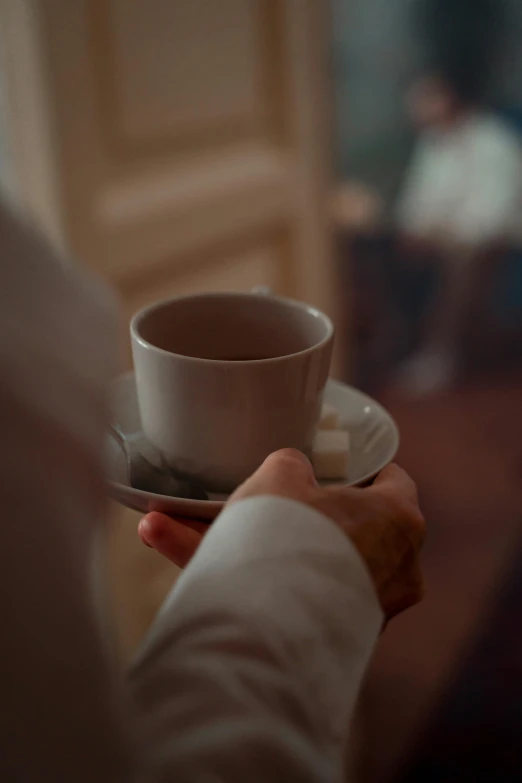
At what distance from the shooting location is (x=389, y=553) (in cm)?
39

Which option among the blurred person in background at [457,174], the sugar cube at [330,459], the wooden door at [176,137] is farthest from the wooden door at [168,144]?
the blurred person in background at [457,174]

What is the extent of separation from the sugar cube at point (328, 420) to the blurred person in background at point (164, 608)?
4.7 inches

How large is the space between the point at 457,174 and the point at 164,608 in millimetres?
2697

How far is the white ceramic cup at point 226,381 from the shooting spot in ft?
1.38

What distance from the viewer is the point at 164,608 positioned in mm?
338

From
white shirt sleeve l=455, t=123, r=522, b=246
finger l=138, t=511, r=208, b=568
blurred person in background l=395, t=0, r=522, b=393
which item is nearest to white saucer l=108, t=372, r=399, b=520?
finger l=138, t=511, r=208, b=568

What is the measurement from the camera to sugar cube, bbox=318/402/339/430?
51 centimetres

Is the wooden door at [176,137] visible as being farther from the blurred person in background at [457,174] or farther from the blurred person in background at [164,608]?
the blurred person in background at [457,174]

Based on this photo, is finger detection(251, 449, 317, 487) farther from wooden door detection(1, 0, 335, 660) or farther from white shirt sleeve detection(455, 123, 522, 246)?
white shirt sleeve detection(455, 123, 522, 246)

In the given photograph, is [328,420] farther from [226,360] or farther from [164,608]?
[164,608]

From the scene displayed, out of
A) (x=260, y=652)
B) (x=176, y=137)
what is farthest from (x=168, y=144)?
(x=260, y=652)

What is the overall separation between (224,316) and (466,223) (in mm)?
2471

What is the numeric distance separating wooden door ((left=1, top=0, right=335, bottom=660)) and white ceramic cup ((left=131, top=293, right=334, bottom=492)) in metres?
0.48

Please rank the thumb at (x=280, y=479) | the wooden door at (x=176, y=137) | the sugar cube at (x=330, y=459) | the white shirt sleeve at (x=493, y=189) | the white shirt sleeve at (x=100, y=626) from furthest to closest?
the white shirt sleeve at (x=493, y=189), the wooden door at (x=176, y=137), the sugar cube at (x=330, y=459), the thumb at (x=280, y=479), the white shirt sleeve at (x=100, y=626)
